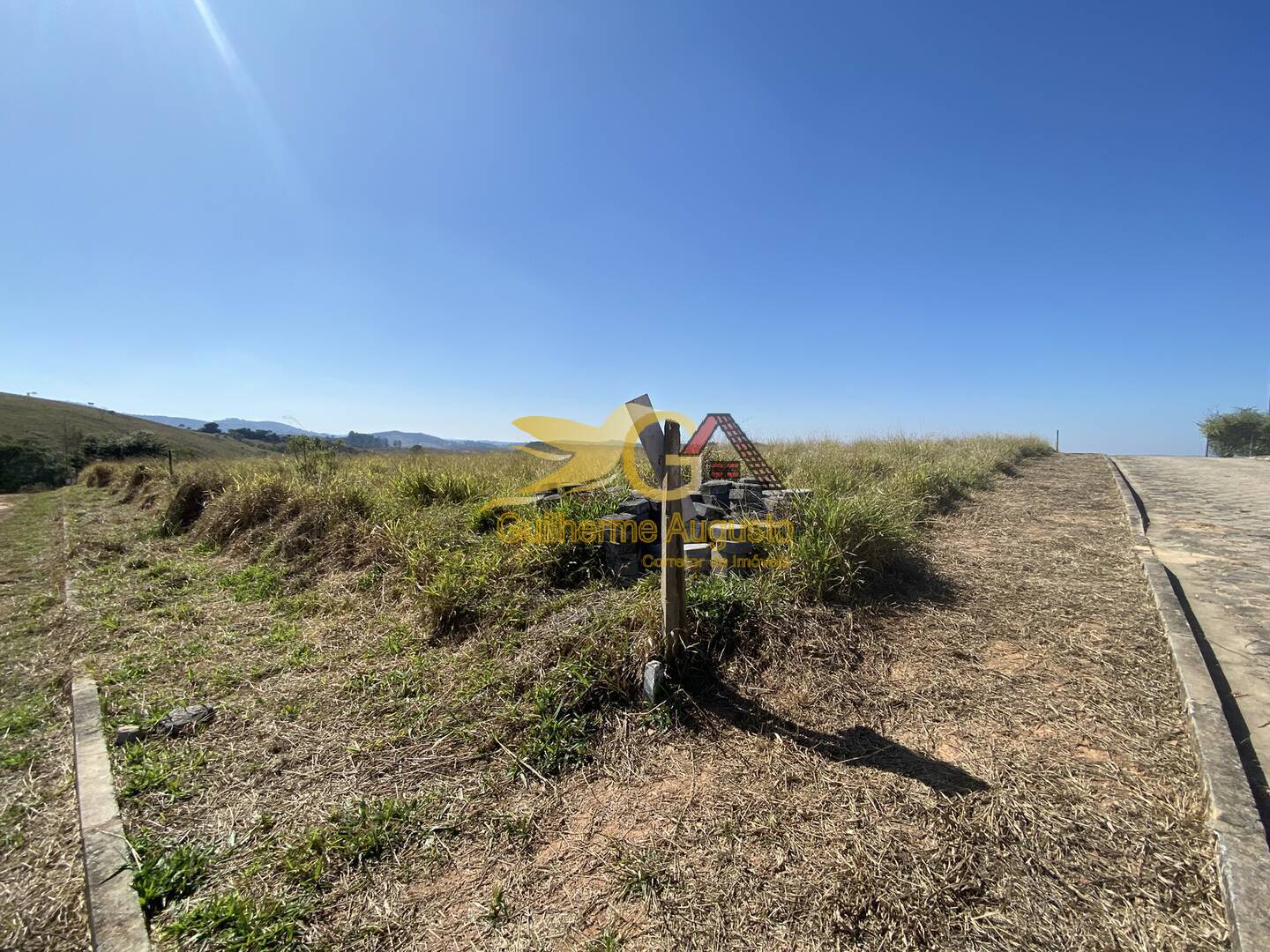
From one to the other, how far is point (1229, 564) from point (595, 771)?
20.2 ft

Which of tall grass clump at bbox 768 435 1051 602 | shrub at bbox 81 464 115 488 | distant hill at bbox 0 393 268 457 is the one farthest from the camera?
distant hill at bbox 0 393 268 457

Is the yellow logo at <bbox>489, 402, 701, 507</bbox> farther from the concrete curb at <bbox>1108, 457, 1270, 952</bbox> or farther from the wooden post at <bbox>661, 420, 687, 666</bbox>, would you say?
the concrete curb at <bbox>1108, 457, 1270, 952</bbox>

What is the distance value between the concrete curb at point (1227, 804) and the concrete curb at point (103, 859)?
10.7ft

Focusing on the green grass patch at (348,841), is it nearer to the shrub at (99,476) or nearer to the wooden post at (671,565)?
the wooden post at (671,565)

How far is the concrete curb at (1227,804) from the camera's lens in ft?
4.52

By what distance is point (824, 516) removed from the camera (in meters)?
3.94

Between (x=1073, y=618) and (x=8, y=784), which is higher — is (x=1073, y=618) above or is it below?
above

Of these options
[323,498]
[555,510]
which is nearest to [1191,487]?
[555,510]

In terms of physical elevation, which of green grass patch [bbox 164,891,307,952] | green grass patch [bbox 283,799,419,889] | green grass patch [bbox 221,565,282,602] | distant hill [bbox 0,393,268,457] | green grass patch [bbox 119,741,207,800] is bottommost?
green grass patch [bbox 119,741,207,800]

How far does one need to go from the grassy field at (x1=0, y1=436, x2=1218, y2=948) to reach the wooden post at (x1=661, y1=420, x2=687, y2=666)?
5.7 inches

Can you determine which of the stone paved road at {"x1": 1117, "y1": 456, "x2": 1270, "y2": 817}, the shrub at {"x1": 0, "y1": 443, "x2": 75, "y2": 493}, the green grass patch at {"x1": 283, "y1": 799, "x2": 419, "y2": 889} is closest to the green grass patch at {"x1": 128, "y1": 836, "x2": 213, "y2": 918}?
the green grass patch at {"x1": 283, "y1": 799, "x2": 419, "y2": 889}

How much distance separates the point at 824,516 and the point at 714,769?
232 cm

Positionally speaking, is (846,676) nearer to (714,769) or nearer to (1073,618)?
(714,769)

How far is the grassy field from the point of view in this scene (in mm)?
1555
